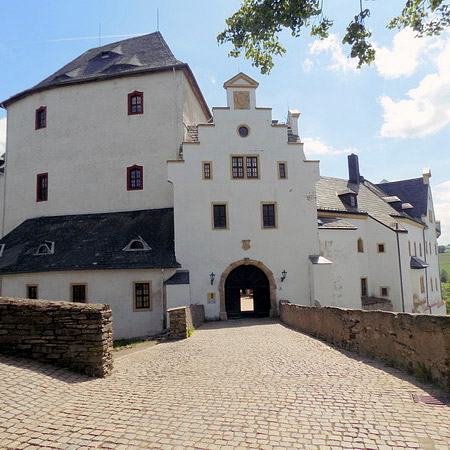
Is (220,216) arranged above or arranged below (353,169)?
below

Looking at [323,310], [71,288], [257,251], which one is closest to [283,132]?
[257,251]

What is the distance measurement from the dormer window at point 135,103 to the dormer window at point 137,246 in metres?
9.21

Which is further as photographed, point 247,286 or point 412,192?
point 412,192

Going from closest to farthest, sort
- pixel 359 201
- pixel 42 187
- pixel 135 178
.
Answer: pixel 135 178 < pixel 42 187 < pixel 359 201

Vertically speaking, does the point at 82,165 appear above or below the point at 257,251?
above

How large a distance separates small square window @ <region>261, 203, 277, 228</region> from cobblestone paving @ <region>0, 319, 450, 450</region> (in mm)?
12634

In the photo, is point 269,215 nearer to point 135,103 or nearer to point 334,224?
point 334,224

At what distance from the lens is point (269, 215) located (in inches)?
830

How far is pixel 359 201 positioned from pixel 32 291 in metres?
24.6

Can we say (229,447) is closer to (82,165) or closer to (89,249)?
→ (89,249)

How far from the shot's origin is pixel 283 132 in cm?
2170

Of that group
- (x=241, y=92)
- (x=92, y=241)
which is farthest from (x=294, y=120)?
(x=92, y=241)

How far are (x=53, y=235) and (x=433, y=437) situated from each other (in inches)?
886

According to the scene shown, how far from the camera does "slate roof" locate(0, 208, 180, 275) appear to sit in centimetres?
2000
